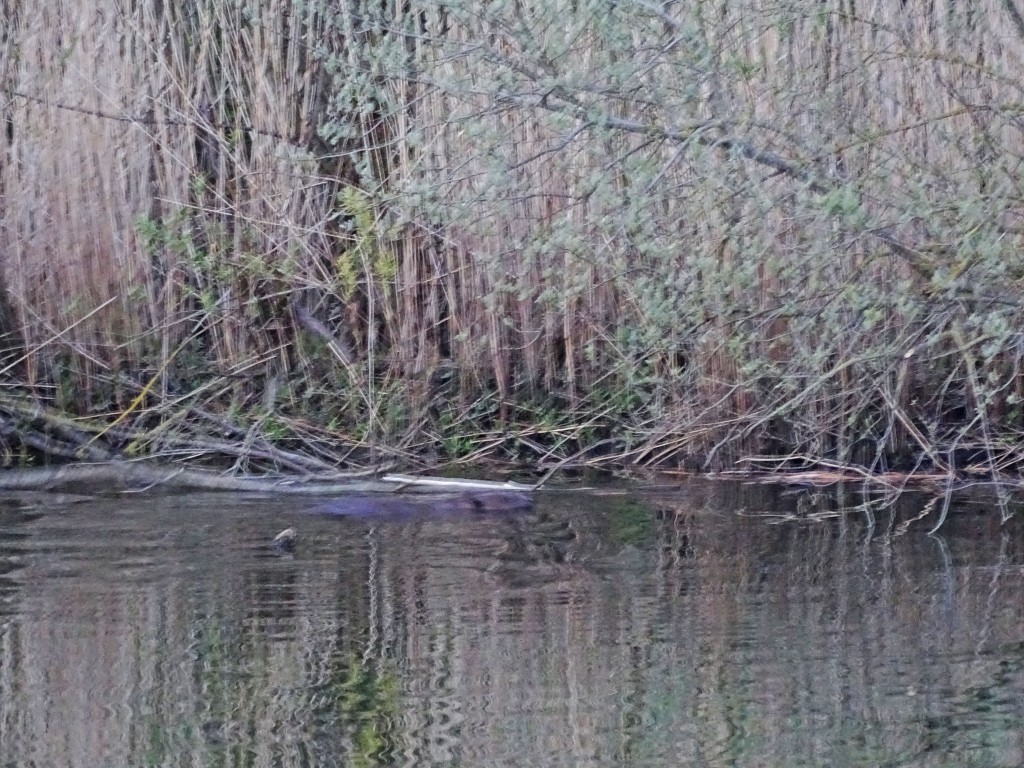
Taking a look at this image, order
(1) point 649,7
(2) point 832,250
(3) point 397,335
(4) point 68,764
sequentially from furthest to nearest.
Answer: (3) point 397,335 → (2) point 832,250 → (1) point 649,7 → (4) point 68,764

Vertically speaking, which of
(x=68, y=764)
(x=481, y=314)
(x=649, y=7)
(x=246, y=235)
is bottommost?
(x=68, y=764)

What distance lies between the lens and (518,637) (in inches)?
128

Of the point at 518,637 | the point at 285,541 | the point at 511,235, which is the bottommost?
the point at 518,637

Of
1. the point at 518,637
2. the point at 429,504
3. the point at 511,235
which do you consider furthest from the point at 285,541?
the point at 511,235

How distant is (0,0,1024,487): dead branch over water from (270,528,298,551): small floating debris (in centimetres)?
94

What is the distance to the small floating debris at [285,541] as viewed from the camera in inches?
160

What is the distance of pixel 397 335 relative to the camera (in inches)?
207

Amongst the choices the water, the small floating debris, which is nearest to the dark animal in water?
the water

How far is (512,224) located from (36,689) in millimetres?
2472

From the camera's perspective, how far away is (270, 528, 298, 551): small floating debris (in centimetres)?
407

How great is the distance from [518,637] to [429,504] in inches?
56.0

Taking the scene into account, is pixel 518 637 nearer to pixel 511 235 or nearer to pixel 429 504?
pixel 429 504

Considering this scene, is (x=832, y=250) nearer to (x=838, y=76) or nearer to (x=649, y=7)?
(x=838, y=76)

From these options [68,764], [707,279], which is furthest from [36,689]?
[707,279]
